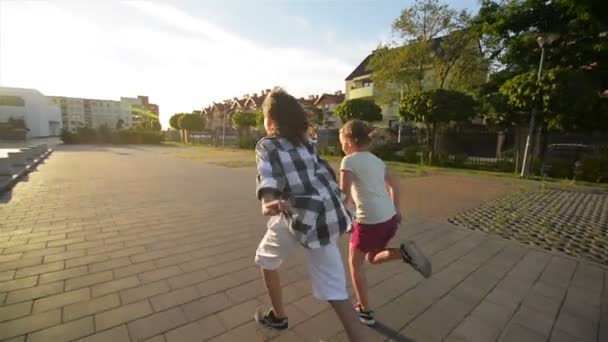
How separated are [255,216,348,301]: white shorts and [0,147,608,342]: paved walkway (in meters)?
0.61

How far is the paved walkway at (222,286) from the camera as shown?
2092 millimetres

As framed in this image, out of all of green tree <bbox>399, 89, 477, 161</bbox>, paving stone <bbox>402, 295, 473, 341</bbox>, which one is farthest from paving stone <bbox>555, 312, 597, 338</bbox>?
green tree <bbox>399, 89, 477, 161</bbox>

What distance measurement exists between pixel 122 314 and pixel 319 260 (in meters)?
1.66

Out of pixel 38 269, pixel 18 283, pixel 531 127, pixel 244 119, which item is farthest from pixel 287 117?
pixel 244 119

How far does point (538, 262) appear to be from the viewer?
339 centimetres

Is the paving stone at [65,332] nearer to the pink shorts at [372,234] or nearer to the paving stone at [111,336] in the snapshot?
the paving stone at [111,336]

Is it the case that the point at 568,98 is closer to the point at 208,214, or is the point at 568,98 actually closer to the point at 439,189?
the point at 439,189

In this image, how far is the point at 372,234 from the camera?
7.11 ft

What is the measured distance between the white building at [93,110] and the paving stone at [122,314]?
292ft

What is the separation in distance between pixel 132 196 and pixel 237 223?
3145 millimetres

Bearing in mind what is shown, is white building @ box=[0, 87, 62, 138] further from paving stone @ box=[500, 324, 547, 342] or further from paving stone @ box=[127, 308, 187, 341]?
paving stone @ box=[500, 324, 547, 342]

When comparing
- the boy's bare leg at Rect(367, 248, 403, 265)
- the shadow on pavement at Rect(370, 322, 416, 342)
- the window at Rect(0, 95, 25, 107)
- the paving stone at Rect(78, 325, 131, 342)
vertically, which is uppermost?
the window at Rect(0, 95, 25, 107)

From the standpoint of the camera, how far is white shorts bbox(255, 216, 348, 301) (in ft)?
5.40

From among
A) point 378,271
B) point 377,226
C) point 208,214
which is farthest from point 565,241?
point 208,214
